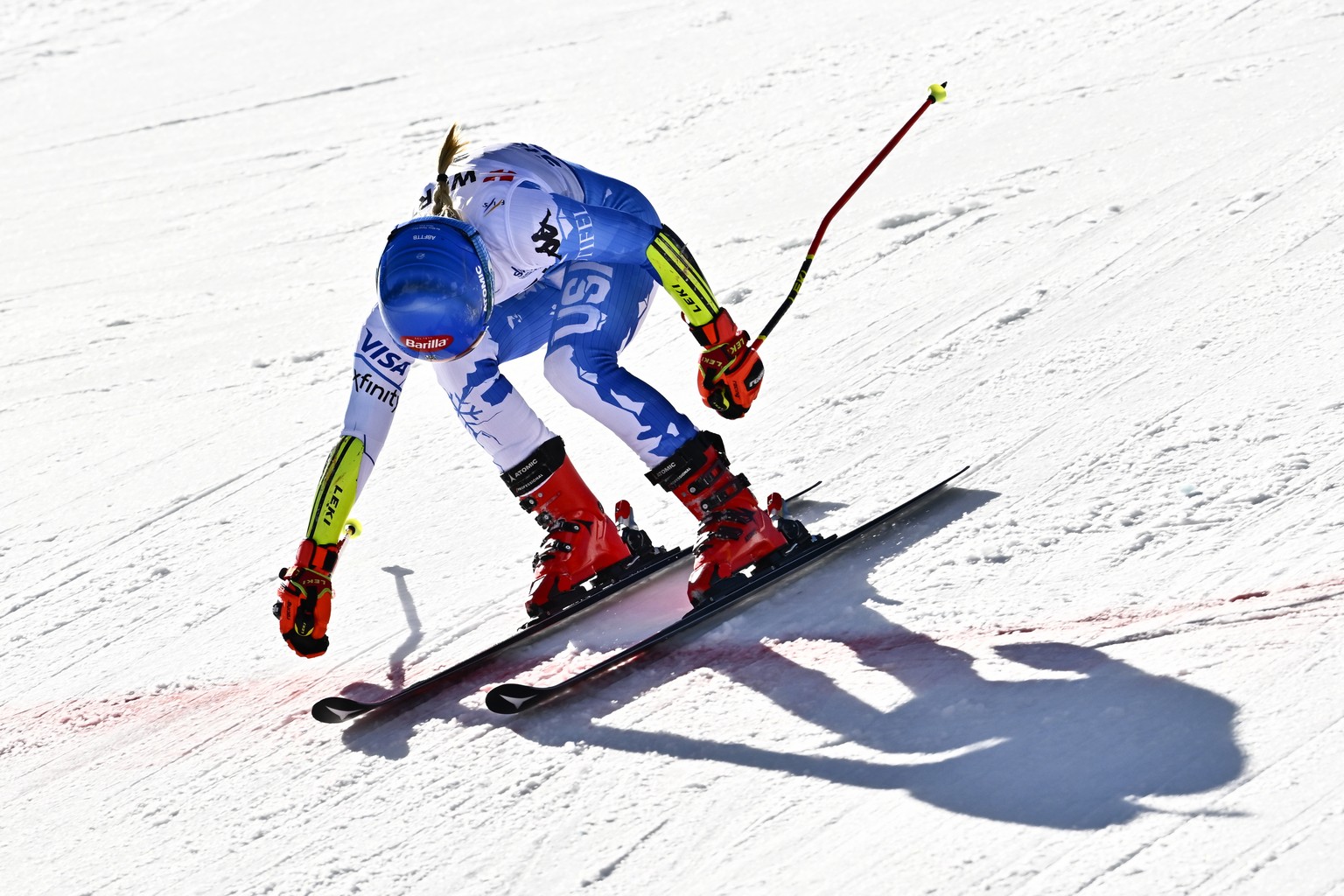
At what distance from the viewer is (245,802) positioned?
12.1ft

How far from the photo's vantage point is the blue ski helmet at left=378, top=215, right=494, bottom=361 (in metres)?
3.50

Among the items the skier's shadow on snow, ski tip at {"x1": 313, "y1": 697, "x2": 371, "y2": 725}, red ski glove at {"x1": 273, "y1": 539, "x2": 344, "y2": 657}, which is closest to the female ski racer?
red ski glove at {"x1": 273, "y1": 539, "x2": 344, "y2": 657}

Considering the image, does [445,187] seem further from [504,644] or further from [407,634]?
[407,634]

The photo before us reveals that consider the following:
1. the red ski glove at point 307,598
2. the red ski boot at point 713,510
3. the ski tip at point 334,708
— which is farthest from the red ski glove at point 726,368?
the ski tip at point 334,708

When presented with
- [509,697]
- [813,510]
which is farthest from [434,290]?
[813,510]

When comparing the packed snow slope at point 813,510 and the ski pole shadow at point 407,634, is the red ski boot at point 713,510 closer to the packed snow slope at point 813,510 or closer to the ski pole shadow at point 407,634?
the packed snow slope at point 813,510

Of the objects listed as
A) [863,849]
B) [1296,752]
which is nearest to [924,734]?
[863,849]

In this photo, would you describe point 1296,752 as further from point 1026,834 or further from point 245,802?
point 245,802

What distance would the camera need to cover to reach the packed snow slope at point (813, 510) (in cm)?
311

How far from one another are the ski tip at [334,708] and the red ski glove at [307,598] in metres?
0.13

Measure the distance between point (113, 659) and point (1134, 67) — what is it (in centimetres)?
614

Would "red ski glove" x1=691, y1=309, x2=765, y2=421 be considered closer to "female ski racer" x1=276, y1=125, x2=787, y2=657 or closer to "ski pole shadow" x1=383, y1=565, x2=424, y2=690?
"female ski racer" x1=276, y1=125, x2=787, y2=657

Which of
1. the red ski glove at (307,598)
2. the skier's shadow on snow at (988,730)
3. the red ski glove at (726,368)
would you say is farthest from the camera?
the red ski glove at (726,368)

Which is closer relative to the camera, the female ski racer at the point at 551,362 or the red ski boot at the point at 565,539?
the female ski racer at the point at 551,362
